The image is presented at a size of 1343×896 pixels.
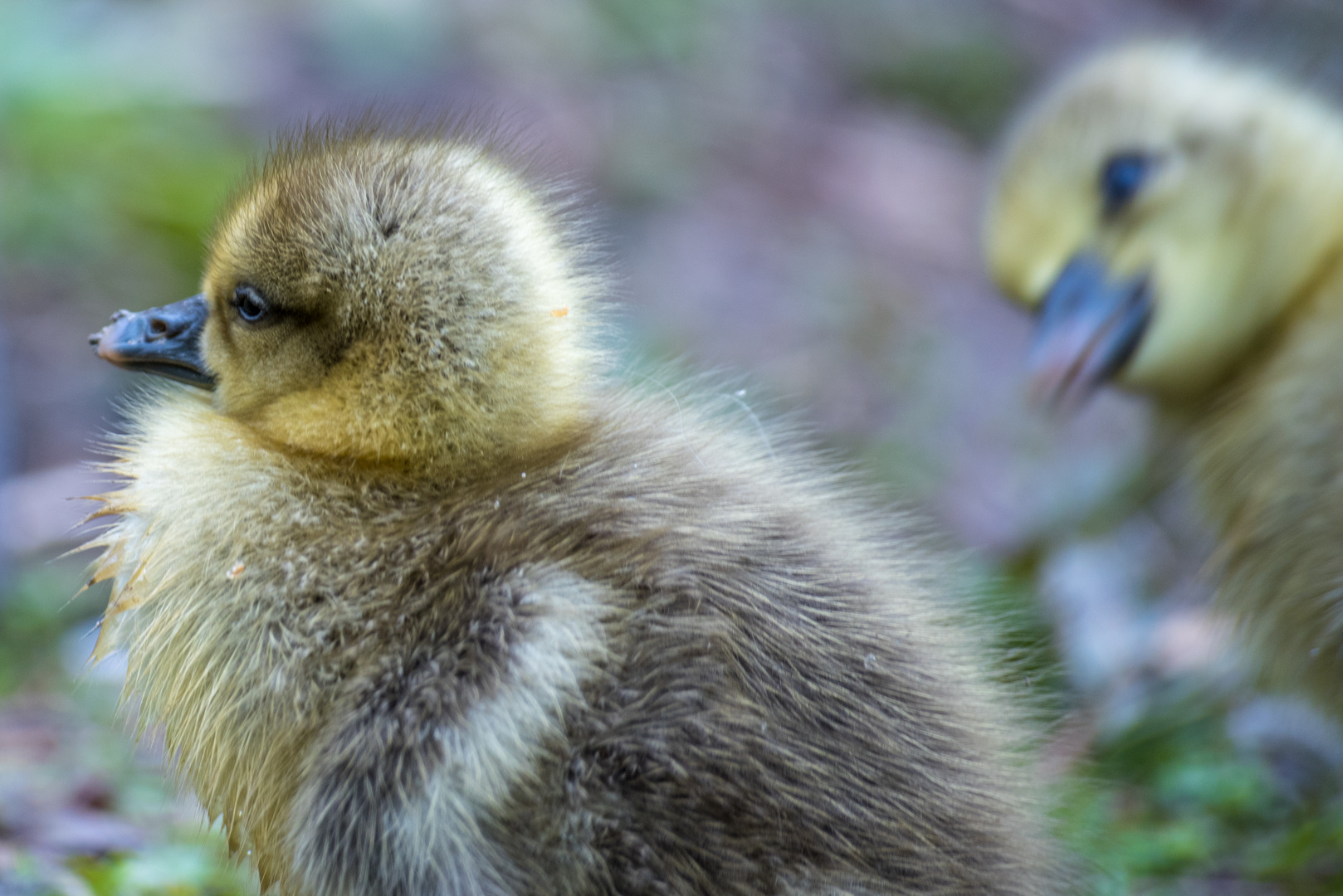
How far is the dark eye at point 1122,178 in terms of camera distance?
250cm

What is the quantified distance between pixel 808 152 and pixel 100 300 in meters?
3.16

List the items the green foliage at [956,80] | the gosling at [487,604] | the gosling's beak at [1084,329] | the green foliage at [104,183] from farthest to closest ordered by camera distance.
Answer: the green foliage at [956,80] → the green foliage at [104,183] → the gosling's beak at [1084,329] → the gosling at [487,604]

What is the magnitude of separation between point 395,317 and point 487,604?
0.34 m

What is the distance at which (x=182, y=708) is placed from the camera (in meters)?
1.43

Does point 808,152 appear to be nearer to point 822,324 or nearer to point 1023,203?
point 822,324

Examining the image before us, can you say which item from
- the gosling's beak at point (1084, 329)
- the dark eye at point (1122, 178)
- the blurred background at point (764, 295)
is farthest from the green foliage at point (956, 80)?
the gosling's beak at point (1084, 329)

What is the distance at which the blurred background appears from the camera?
7.12ft

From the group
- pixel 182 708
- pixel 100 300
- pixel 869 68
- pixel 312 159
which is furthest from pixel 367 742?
pixel 869 68

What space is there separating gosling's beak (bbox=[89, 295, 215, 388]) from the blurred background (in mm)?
377

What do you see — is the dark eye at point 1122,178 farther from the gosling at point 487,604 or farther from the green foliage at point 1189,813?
the gosling at point 487,604

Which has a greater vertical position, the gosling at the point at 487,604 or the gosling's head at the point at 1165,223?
the gosling's head at the point at 1165,223

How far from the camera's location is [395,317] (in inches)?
56.7

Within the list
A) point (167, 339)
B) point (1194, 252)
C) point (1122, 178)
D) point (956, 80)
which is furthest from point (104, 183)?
point (956, 80)

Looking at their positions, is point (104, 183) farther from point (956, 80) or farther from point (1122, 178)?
point (956, 80)
